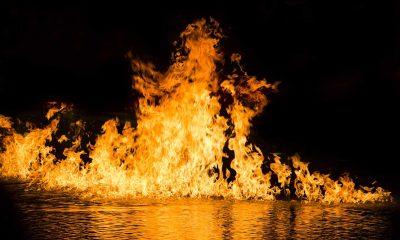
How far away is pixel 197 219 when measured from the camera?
874cm

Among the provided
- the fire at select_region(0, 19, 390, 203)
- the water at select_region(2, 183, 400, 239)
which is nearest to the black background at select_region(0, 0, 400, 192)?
the fire at select_region(0, 19, 390, 203)

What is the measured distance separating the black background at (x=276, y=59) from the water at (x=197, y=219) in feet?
14.4

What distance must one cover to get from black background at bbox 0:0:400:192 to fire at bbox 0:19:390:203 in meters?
1.63

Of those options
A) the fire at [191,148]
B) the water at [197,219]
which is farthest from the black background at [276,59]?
the water at [197,219]

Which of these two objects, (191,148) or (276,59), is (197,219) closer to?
(191,148)

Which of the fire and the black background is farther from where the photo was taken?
the black background

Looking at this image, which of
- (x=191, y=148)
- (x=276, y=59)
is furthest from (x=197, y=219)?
(x=276, y=59)

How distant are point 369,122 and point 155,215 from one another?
880 cm

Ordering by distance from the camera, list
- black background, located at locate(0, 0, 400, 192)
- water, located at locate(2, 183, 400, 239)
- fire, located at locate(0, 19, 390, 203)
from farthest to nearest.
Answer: black background, located at locate(0, 0, 400, 192)
fire, located at locate(0, 19, 390, 203)
water, located at locate(2, 183, 400, 239)

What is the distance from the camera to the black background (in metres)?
14.9

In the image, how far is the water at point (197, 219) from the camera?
764 cm

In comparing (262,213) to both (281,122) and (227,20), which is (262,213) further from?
(281,122)

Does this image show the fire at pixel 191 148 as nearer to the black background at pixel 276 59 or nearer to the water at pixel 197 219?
the water at pixel 197 219

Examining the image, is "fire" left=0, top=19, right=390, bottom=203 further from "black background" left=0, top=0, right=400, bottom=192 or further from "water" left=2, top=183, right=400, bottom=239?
"black background" left=0, top=0, right=400, bottom=192
